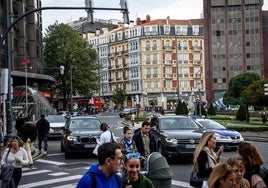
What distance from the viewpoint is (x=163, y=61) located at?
118 metres

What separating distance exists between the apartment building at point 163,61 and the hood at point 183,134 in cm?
9561

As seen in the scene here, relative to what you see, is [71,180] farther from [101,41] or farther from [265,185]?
[101,41]

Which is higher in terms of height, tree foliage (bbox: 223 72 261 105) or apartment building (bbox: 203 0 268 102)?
apartment building (bbox: 203 0 268 102)

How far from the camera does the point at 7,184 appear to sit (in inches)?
375

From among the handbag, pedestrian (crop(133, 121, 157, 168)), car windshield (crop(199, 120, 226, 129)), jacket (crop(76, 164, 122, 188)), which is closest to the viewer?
jacket (crop(76, 164, 122, 188))

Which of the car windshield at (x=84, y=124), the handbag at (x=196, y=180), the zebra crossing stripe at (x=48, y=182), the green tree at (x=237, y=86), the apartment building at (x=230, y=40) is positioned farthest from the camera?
the apartment building at (x=230, y=40)

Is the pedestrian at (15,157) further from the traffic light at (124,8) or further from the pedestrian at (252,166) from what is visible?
the traffic light at (124,8)

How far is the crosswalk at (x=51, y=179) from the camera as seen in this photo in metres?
13.2

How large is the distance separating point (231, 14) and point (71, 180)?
87208 millimetres

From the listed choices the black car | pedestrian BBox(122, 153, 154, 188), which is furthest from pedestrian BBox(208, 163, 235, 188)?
the black car

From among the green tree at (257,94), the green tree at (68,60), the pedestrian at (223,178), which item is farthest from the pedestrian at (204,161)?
the green tree at (68,60)

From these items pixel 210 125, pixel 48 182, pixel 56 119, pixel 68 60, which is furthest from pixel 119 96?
pixel 48 182

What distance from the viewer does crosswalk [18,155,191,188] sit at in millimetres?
13239

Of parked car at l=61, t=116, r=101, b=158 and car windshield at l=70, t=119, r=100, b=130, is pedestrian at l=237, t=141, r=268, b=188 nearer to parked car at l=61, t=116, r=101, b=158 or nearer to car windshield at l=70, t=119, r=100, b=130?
parked car at l=61, t=116, r=101, b=158
